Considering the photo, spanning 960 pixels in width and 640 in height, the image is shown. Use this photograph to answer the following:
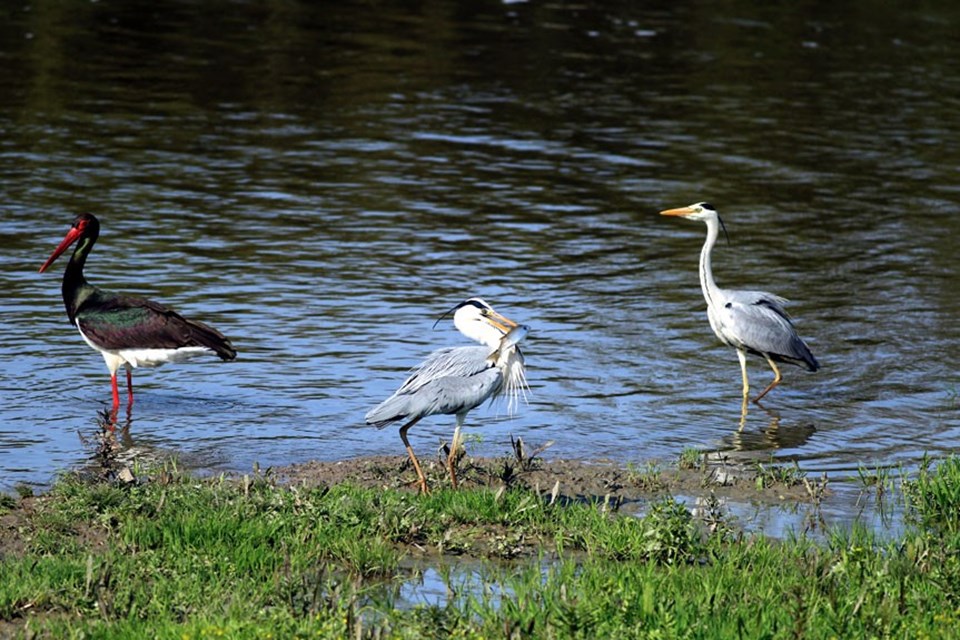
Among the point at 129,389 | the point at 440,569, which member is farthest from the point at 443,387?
the point at 129,389

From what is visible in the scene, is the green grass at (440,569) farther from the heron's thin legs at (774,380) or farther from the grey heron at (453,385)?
the heron's thin legs at (774,380)

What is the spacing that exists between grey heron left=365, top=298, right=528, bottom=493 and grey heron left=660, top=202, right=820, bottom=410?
3.05m

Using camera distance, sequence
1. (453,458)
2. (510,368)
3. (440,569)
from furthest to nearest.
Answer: (510,368), (453,458), (440,569)

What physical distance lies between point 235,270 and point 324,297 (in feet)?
3.96

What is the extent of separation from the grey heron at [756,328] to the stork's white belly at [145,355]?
12.8 ft

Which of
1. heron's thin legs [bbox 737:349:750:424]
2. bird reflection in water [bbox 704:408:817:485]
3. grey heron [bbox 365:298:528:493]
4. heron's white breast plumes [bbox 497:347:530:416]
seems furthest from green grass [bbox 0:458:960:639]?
heron's thin legs [bbox 737:349:750:424]

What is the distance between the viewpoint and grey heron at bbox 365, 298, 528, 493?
8.66 meters

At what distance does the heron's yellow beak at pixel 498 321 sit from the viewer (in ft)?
30.7

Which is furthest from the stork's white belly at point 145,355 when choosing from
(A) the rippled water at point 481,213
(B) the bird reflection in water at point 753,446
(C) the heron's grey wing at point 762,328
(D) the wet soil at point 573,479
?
(C) the heron's grey wing at point 762,328

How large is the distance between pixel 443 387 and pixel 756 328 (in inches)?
146

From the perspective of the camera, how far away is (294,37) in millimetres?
26297

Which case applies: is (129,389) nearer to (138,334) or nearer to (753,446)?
(138,334)

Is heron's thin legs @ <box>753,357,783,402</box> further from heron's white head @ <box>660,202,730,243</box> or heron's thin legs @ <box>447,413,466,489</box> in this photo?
heron's thin legs @ <box>447,413,466,489</box>

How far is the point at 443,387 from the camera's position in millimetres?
8734
